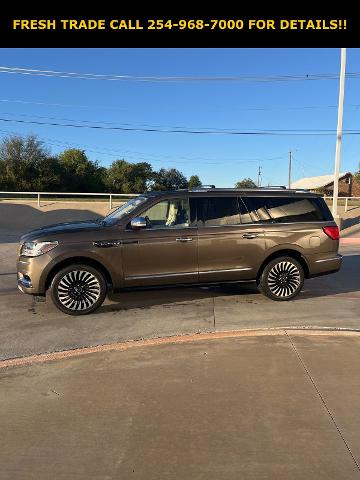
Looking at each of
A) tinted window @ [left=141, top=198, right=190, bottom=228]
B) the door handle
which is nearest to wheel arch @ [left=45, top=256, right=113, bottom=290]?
tinted window @ [left=141, top=198, right=190, bottom=228]

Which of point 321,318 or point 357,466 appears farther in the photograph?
point 321,318

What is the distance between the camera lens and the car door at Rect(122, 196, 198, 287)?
21.5 ft

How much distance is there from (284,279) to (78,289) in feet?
10.5

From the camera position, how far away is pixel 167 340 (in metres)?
5.23

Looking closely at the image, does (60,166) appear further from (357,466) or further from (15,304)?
(357,466)

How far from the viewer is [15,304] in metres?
7.02

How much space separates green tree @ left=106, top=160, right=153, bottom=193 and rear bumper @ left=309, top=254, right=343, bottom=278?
3316 inches

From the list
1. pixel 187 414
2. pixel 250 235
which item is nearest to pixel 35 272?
pixel 250 235

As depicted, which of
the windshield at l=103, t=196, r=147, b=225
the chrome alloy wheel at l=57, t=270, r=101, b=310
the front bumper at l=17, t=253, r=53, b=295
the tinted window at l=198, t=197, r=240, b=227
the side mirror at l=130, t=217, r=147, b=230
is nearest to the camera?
the front bumper at l=17, t=253, r=53, b=295

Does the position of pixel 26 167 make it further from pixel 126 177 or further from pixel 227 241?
pixel 227 241

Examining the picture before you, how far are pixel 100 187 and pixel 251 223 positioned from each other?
7852 centimetres

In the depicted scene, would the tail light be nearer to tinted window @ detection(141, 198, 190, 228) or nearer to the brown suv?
the brown suv

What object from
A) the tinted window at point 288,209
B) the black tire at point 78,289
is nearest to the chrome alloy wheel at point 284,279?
the tinted window at point 288,209
